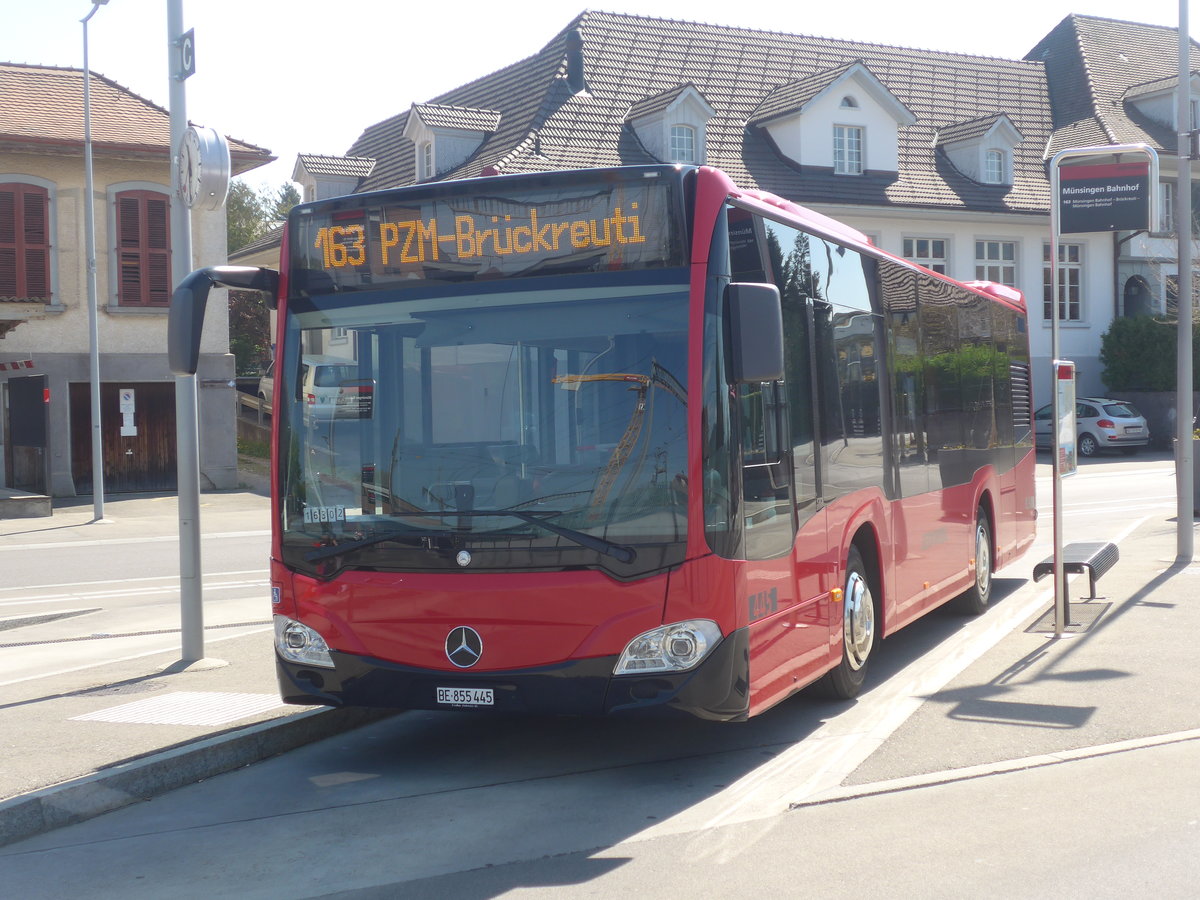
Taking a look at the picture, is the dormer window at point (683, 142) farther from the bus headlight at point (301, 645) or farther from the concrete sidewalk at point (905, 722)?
the bus headlight at point (301, 645)

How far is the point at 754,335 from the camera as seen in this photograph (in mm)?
6035

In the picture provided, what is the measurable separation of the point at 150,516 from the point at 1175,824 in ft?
74.0

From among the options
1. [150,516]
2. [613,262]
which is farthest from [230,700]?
[150,516]

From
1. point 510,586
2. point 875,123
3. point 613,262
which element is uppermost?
point 875,123

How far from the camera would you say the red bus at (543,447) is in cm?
602

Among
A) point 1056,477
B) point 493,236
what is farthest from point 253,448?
point 493,236

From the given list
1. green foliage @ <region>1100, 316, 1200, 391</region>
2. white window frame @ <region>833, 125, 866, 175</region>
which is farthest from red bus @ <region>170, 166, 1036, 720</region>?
green foliage @ <region>1100, 316, 1200, 391</region>

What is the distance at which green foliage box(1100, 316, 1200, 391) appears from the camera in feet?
133

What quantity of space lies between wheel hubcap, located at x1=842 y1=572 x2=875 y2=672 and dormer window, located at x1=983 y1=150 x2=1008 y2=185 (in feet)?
115

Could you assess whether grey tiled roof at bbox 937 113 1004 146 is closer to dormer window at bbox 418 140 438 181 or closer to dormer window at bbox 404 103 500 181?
dormer window at bbox 404 103 500 181

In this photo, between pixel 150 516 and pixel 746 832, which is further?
pixel 150 516

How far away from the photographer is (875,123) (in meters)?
38.9

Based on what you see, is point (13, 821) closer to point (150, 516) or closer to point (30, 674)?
point (30, 674)

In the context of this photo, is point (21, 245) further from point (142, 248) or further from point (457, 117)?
point (457, 117)
